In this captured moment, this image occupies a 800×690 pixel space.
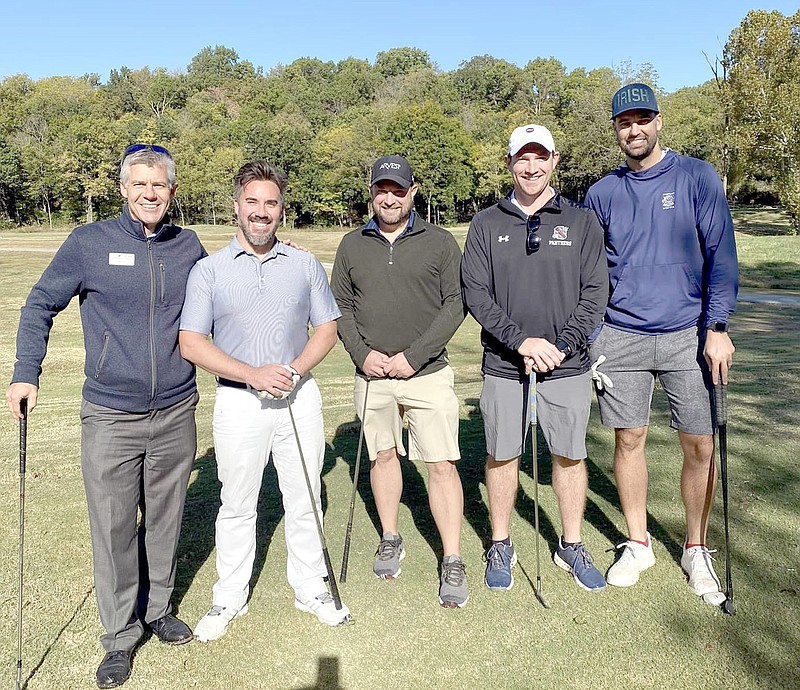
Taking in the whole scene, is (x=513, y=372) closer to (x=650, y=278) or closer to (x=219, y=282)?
(x=650, y=278)

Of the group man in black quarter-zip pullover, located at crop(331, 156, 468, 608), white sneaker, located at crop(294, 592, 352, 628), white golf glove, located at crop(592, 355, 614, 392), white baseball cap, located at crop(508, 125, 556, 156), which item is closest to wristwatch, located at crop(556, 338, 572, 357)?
white golf glove, located at crop(592, 355, 614, 392)

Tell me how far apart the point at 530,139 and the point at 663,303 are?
1.19m

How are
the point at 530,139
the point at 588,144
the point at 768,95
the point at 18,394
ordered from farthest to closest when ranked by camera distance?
the point at 588,144 → the point at 768,95 → the point at 530,139 → the point at 18,394

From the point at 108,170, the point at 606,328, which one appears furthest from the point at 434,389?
the point at 108,170

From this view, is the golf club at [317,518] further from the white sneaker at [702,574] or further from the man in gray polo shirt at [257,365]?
the white sneaker at [702,574]

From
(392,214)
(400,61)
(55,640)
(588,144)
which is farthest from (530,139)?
(400,61)

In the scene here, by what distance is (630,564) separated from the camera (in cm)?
425

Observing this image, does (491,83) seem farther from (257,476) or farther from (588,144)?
(257,476)

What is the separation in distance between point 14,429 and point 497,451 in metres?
6.42

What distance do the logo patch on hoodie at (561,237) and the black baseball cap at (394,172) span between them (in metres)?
0.88

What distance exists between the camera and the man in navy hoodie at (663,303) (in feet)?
13.3

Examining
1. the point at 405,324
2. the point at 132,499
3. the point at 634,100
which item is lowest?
the point at 132,499

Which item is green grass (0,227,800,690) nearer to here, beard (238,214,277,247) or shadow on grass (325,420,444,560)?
shadow on grass (325,420,444,560)

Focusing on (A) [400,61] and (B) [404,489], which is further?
(A) [400,61]
